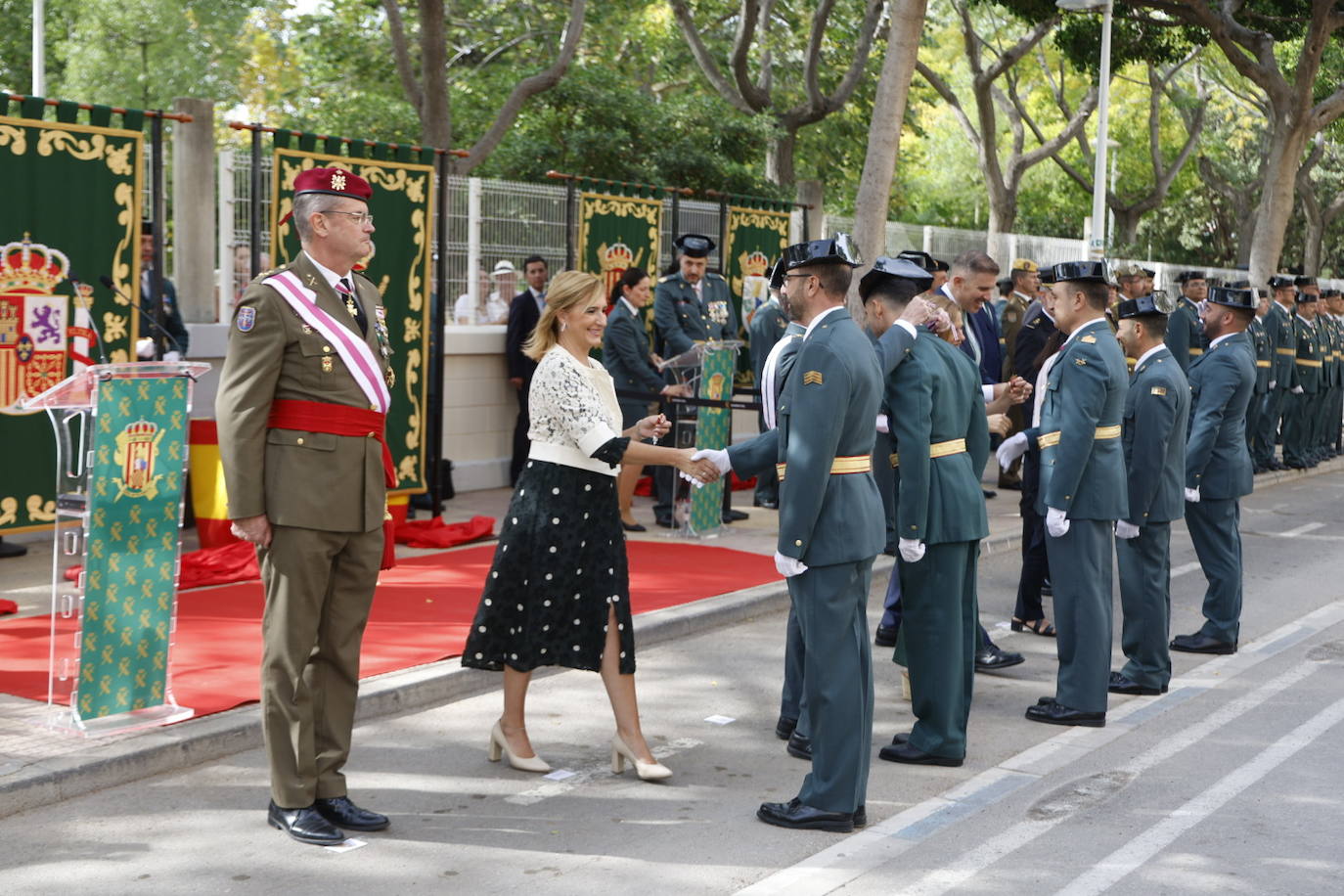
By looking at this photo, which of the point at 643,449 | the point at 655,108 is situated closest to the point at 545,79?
the point at 655,108

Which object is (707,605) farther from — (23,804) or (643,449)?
(23,804)

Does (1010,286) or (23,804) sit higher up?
(1010,286)

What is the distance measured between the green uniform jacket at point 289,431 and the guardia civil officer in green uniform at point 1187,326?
13.1 metres

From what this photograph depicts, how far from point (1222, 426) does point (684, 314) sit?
488 centimetres

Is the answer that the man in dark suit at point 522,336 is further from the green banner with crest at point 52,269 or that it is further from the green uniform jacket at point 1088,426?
the green uniform jacket at point 1088,426

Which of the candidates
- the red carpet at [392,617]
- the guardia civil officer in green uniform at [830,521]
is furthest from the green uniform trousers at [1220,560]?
the guardia civil officer in green uniform at [830,521]

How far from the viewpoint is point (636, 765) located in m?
5.92

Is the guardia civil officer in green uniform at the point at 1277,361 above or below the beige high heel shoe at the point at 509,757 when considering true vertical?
above

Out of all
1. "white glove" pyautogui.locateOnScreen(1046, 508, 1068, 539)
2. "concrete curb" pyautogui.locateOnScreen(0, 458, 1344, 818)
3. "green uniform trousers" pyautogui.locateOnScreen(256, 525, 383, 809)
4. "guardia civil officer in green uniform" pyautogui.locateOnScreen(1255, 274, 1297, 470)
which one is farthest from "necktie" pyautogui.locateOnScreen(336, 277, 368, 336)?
"guardia civil officer in green uniform" pyautogui.locateOnScreen(1255, 274, 1297, 470)

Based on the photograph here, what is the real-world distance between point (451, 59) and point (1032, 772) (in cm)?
2379

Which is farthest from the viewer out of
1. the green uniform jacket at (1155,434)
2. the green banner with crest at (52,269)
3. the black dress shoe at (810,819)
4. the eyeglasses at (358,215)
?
the green banner with crest at (52,269)

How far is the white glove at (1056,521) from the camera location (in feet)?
22.7

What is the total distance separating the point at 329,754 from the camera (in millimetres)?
5234

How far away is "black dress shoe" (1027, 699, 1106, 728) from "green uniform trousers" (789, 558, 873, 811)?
1.92 metres
